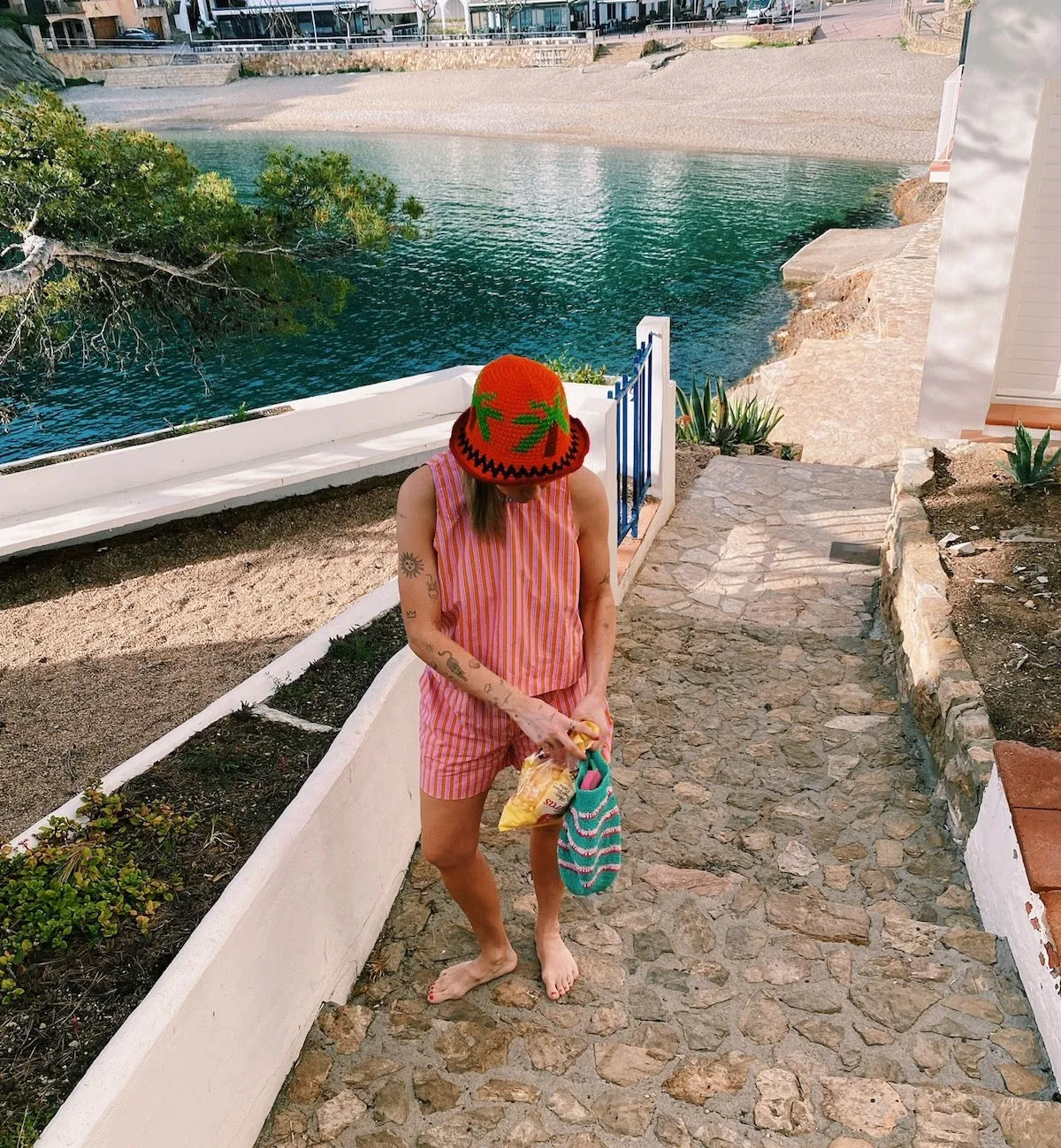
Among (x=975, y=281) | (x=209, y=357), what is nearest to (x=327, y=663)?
(x=975, y=281)

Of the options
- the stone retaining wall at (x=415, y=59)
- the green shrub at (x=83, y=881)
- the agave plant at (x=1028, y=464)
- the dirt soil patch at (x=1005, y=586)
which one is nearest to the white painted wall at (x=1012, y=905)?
the dirt soil patch at (x=1005, y=586)

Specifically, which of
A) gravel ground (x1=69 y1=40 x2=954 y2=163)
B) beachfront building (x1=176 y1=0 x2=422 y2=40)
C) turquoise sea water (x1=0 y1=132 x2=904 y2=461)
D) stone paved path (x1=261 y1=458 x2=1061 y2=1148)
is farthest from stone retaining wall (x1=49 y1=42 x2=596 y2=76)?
stone paved path (x1=261 y1=458 x2=1061 y2=1148)

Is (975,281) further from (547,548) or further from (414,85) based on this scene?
(414,85)

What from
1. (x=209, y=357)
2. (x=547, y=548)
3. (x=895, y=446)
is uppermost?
(x=547, y=548)

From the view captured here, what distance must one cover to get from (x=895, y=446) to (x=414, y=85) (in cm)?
4612

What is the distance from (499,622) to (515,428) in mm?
501

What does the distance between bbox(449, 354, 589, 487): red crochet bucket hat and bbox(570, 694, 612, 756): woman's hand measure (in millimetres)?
591

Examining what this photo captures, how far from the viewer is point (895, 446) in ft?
30.3

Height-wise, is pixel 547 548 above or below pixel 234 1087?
above

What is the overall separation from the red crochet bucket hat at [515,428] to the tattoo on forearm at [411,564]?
26cm

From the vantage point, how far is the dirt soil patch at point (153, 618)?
5.18 metres

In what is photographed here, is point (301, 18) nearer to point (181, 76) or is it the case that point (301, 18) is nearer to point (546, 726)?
point (181, 76)

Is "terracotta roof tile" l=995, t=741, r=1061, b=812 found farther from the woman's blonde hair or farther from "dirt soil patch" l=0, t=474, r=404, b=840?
"dirt soil patch" l=0, t=474, r=404, b=840

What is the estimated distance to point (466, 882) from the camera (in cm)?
255
